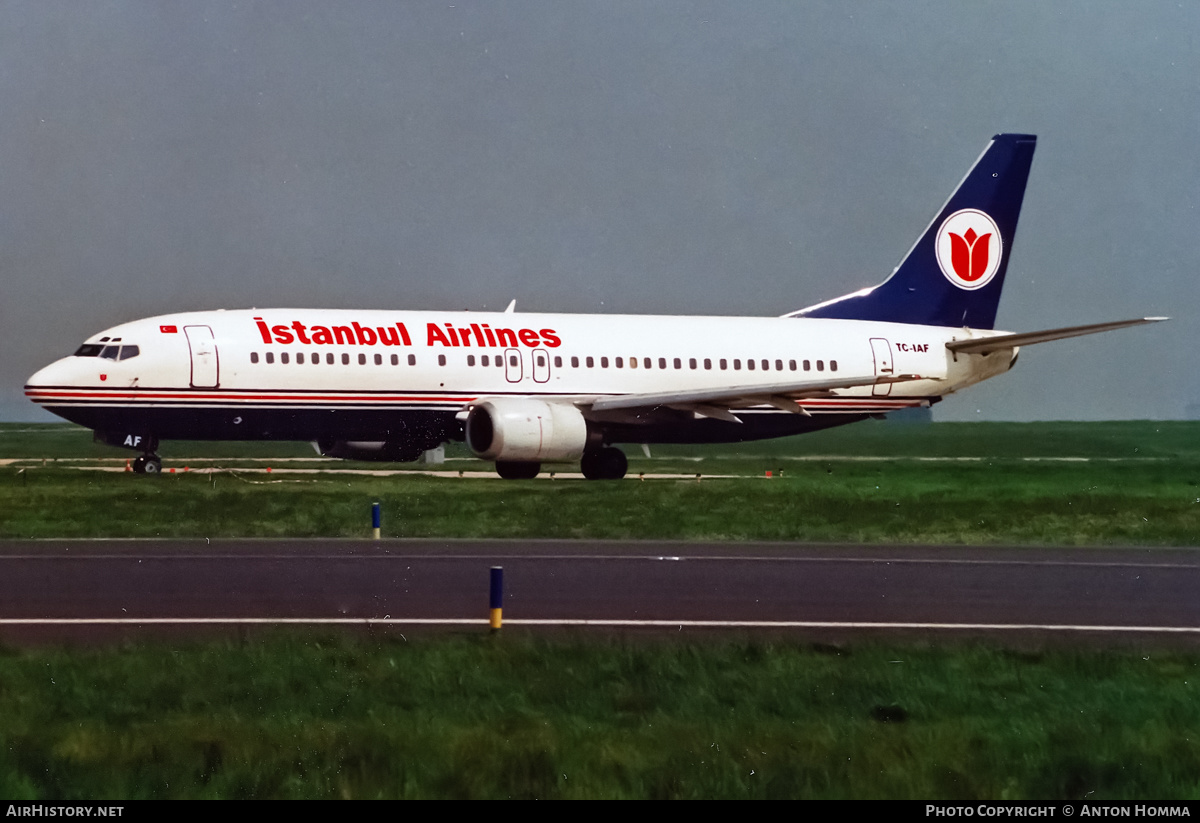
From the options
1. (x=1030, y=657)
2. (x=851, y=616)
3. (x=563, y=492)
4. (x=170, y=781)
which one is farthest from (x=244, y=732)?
(x=563, y=492)

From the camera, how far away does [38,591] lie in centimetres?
1995

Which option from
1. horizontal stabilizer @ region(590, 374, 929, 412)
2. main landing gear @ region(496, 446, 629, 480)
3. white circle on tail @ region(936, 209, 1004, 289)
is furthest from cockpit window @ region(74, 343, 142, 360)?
white circle on tail @ region(936, 209, 1004, 289)

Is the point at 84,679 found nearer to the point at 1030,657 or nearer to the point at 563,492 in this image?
the point at 1030,657

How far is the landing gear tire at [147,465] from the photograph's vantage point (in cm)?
4353

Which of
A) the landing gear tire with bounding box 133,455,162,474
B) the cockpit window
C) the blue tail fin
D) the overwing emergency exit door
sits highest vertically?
the blue tail fin

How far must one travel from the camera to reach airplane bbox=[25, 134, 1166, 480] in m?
41.7

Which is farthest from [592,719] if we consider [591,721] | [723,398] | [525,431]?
[723,398]

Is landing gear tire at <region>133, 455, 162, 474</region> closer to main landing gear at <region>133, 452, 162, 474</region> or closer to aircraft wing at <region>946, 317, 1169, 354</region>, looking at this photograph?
main landing gear at <region>133, 452, 162, 474</region>

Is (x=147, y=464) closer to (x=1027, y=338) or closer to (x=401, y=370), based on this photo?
(x=401, y=370)

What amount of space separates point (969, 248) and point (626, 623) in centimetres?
3813

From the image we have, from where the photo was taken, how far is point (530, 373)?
1766 inches

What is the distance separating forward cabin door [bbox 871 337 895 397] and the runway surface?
2165cm

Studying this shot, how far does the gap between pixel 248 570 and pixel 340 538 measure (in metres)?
6.38

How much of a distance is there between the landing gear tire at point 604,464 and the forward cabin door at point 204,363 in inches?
375
